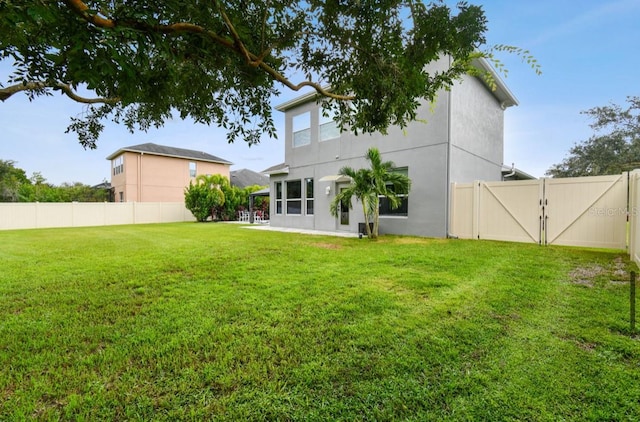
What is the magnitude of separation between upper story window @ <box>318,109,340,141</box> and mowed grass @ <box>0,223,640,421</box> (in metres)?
8.97

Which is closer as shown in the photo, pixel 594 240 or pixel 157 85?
pixel 157 85

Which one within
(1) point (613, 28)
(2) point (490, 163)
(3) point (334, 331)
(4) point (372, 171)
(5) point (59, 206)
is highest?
(1) point (613, 28)

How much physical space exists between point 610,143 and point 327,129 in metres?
20.5

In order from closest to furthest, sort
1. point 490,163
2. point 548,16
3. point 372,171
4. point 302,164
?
point 548,16, point 372,171, point 490,163, point 302,164

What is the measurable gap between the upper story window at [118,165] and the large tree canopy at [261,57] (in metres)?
24.8

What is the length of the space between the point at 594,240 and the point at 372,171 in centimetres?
640

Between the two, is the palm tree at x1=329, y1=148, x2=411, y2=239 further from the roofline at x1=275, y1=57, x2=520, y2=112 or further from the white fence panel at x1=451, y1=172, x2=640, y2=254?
the roofline at x1=275, y1=57, x2=520, y2=112

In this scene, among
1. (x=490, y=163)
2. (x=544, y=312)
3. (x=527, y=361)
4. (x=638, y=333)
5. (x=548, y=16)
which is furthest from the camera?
(x=490, y=163)

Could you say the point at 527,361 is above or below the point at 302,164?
below

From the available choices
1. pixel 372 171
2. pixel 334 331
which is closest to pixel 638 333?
pixel 334 331

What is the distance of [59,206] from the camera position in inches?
737

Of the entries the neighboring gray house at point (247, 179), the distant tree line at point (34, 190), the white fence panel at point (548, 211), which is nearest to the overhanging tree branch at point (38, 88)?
the white fence panel at point (548, 211)

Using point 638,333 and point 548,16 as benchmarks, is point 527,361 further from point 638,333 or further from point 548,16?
point 548,16

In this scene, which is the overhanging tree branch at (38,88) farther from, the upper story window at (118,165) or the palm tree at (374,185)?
the upper story window at (118,165)
